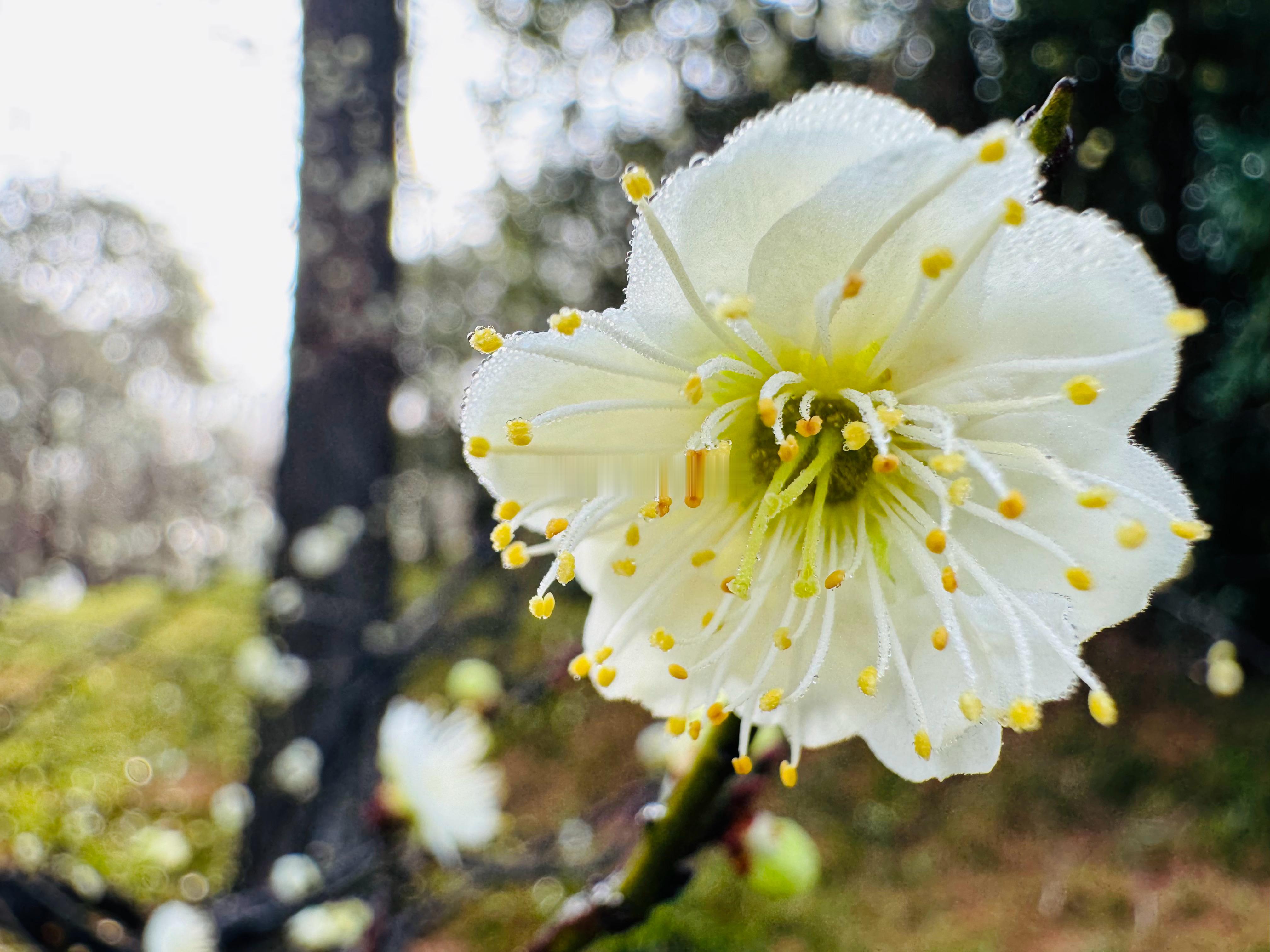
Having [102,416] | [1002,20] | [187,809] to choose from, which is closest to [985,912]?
[187,809]

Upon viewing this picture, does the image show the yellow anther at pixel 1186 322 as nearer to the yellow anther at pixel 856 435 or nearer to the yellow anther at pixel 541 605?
the yellow anther at pixel 856 435

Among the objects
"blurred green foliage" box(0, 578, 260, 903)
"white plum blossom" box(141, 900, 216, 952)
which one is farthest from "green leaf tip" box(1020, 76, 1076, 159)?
"blurred green foliage" box(0, 578, 260, 903)

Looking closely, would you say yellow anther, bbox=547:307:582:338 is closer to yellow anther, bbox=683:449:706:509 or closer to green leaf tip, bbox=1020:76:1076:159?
yellow anther, bbox=683:449:706:509

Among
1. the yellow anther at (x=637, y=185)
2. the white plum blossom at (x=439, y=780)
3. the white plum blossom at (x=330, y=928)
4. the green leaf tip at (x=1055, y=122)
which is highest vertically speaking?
the green leaf tip at (x=1055, y=122)

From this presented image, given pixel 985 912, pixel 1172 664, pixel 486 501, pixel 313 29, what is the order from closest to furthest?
pixel 313 29 → pixel 985 912 → pixel 486 501 → pixel 1172 664

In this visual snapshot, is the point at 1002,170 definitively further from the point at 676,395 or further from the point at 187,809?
the point at 187,809

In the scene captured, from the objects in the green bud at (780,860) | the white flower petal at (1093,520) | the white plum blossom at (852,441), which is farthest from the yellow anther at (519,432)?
the green bud at (780,860)

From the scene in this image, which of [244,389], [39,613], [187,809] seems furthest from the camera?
[244,389]
